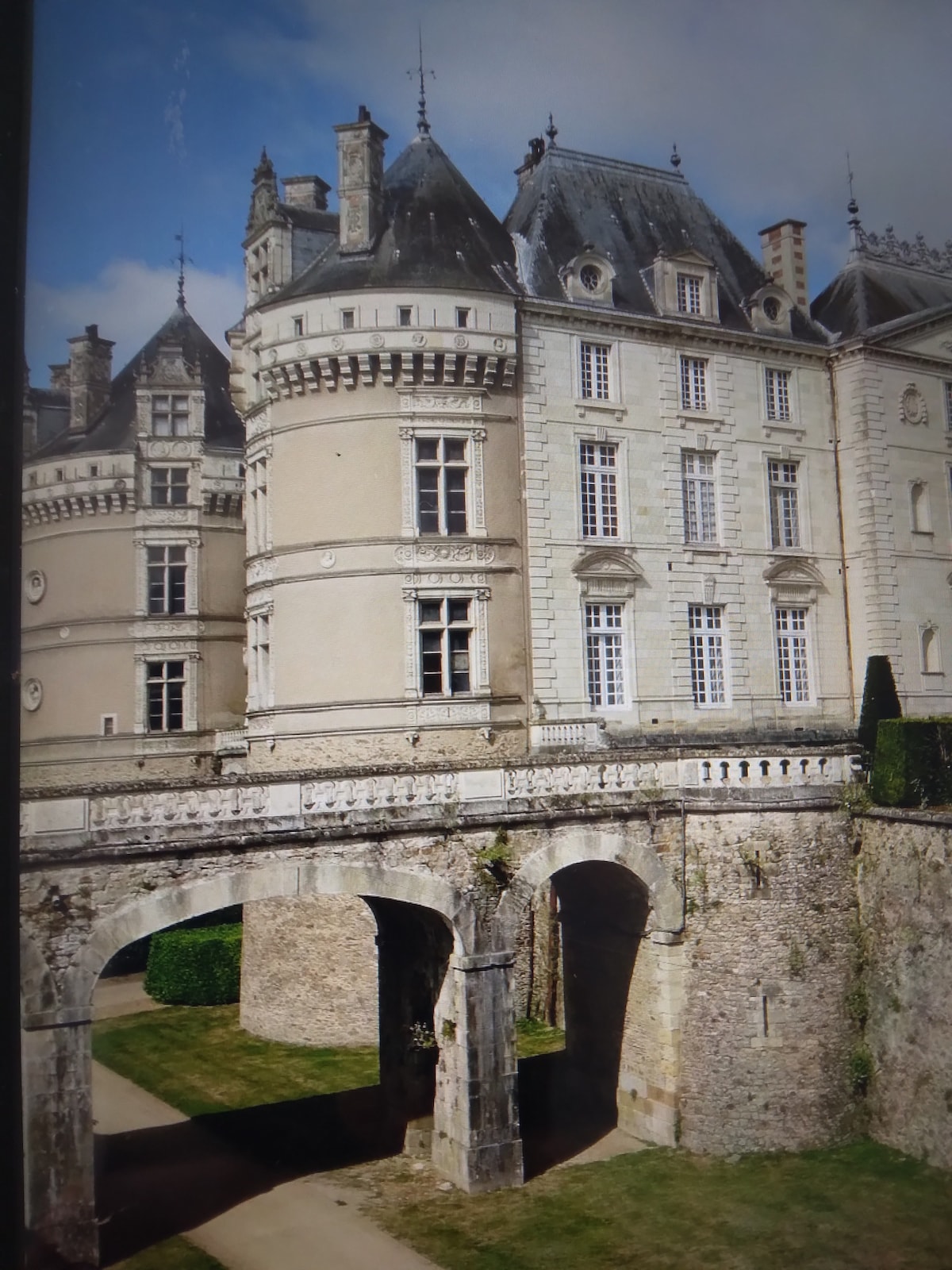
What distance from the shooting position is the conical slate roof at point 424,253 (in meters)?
13.3

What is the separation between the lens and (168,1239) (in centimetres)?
800

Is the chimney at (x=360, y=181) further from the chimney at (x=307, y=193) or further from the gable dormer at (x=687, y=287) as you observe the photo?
the gable dormer at (x=687, y=287)

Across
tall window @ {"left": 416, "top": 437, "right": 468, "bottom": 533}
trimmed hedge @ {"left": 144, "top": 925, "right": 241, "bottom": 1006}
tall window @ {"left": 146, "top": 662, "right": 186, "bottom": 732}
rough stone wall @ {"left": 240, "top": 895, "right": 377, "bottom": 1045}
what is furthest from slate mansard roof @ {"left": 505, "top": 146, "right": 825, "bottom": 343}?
Result: trimmed hedge @ {"left": 144, "top": 925, "right": 241, "bottom": 1006}

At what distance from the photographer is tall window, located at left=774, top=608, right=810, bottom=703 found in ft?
55.3

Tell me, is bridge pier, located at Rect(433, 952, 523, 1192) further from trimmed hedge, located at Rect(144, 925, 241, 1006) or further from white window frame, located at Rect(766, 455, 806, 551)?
white window frame, located at Rect(766, 455, 806, 551)

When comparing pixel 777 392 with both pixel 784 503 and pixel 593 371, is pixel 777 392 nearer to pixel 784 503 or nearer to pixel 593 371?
pixel 784 503

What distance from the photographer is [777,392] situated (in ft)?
54.7

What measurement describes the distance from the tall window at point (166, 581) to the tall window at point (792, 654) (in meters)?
9.40

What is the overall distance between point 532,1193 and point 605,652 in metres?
7.64

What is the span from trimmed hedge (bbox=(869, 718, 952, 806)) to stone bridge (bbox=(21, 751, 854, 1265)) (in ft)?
2.13

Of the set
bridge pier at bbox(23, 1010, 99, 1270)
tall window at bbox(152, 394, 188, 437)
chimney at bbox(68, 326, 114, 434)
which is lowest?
bridge pier at bbox(23, 1010, 99, 1270)

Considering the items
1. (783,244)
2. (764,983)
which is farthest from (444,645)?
(783,244)

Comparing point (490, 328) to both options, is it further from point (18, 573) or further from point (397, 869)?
point (18, 573)

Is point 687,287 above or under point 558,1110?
above
